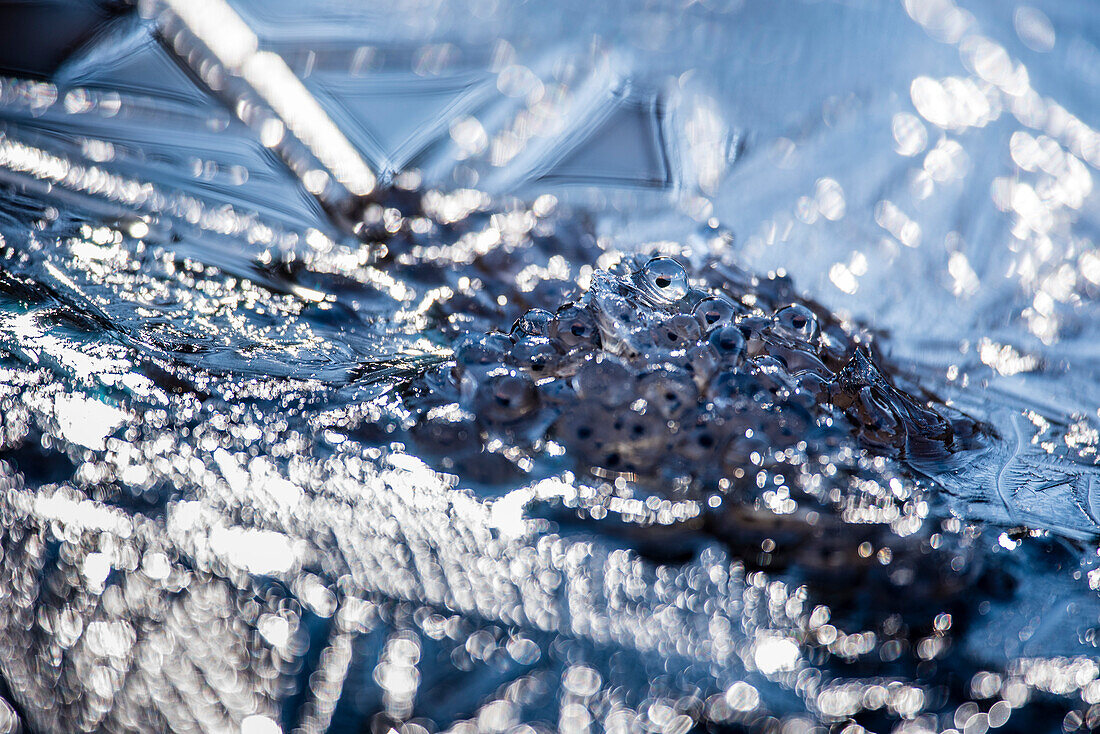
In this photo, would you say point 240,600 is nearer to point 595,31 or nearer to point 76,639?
point 76,639

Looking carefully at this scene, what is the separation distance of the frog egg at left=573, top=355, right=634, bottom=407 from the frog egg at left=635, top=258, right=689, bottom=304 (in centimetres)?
10

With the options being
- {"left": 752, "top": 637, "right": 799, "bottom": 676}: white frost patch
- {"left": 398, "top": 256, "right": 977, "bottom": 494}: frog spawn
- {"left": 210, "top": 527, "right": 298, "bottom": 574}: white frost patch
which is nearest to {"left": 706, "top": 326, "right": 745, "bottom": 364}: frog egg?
{"left": 398, "top": 256, "right": 977, "bottom": 494}: frog spawn

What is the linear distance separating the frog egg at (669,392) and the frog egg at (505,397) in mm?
90

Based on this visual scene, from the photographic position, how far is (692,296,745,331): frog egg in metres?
0.84

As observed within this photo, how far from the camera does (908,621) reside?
2.26ft

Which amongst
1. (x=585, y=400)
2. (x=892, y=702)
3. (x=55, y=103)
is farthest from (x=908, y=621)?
(x=55, y=103)

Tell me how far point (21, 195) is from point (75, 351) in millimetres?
322

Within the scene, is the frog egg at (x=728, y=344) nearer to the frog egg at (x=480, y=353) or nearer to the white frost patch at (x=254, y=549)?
the frog egg at (x=480, y=353)

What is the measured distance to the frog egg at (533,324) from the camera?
84 centimetres

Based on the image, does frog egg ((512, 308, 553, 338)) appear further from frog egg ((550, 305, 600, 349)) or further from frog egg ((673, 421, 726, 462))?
frog egg ((673, 421, 726, 462))

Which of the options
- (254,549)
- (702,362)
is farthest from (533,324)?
(254,549)

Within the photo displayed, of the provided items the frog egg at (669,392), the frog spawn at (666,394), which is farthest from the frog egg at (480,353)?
the frog egg at (669,392)

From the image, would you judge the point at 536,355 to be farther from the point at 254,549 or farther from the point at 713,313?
the point at 254,549

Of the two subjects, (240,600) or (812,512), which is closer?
(240,600)
